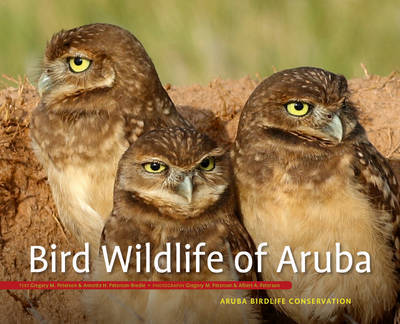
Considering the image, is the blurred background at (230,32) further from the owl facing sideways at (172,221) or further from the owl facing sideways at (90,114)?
the owl facing sideways at (172,221)

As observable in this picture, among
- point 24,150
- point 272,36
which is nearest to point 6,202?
point 24,150

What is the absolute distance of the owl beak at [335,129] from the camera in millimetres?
4086

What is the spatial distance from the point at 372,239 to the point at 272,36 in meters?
3.97

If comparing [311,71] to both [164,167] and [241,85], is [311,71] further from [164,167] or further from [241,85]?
[241,85]

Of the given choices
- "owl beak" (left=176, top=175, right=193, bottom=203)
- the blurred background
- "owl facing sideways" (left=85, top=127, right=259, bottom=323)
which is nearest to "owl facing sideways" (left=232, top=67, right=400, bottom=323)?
"owl facing sideways" (left=85, top=127, right=259, bottom=323)

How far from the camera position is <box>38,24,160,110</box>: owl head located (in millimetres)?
4508

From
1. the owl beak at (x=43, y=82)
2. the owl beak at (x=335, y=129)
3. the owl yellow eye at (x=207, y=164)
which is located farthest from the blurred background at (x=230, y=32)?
the owl yellow eye at (x=207, y=164)

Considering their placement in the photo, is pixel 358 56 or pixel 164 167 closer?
pixel 164 167

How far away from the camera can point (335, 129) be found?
4.09 metres

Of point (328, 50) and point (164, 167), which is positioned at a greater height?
point (328, 50)

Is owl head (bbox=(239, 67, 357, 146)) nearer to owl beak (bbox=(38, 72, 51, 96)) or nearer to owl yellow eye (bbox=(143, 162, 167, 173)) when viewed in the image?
owl yellow eye (bbox=(143, 162, 167, 173))

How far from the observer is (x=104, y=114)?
14.7ft

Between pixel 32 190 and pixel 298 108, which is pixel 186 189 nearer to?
pixel 298 108

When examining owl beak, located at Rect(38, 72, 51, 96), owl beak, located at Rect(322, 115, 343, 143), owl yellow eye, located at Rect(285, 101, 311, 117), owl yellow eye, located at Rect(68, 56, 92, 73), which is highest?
owl yellow eye, located at Rect(68, 56, 92, 73)
